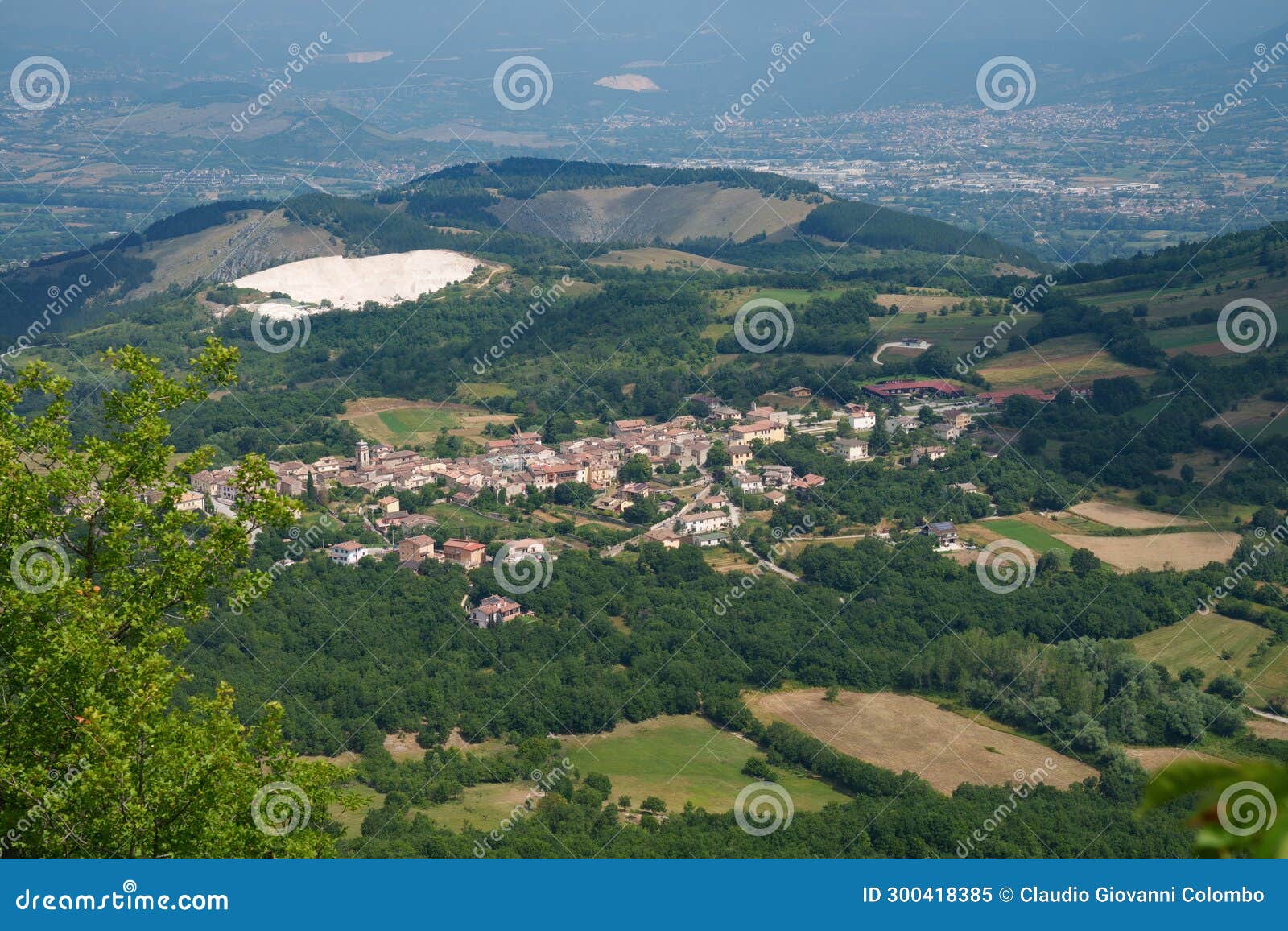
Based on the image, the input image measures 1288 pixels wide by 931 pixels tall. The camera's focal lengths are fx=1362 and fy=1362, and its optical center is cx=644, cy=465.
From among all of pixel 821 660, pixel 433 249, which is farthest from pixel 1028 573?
pixel 433 249

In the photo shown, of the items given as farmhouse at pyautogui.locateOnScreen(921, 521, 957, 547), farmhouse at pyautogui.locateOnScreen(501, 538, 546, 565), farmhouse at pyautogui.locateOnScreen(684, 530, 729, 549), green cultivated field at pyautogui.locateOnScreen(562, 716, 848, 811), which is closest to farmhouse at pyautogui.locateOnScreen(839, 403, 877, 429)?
farmhouse at pyautogui.locateOnScreen(921, 521, 957, 547)

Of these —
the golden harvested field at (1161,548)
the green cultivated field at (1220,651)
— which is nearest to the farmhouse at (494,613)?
the green cultivated field at (1220,651)

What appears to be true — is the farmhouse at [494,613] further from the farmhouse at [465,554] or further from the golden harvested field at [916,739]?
the golden harvested field at [916,739]

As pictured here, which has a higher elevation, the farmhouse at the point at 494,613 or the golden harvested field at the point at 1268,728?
the farmhouse at the point at 494,613

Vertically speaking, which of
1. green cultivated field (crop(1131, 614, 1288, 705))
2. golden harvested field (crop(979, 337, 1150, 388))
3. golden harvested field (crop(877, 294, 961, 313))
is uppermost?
golden harvested field (crop(877, 294, 961, 313))

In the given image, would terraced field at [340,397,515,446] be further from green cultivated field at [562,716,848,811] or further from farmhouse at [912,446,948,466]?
green cultivated field at [562,716,848,811]

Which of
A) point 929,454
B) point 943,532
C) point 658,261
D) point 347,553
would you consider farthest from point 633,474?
point 658,261

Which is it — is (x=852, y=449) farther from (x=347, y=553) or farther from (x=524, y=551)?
(x=347, y=553)

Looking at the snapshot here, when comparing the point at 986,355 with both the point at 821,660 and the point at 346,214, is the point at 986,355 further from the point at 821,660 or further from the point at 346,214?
the point at 346,214
